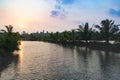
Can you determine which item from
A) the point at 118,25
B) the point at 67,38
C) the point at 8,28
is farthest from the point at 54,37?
the point at 8,28

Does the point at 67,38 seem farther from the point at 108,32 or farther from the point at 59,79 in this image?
the point at 59,79

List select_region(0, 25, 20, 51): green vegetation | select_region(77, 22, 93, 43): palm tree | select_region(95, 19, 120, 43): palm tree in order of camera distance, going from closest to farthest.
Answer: select_region(0, 25, 20, 51): green vegetation
select_region(95, 19, 120, 43): palm tree
select_region(77, 22, 93, 43): palm tree

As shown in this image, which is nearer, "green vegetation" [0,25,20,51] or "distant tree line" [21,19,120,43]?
"green vegetation" [0,25,20,51]

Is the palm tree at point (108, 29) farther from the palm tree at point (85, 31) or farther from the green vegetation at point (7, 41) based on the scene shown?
the green vegetation at point (7, 41)

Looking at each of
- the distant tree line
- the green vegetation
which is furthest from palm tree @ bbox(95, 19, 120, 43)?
the green vegetation

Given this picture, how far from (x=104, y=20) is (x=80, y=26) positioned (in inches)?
881

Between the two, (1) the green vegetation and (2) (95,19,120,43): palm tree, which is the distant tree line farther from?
(1) the green vegetation

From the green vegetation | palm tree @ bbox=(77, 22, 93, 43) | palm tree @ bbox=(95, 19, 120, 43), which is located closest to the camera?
the green vegetation

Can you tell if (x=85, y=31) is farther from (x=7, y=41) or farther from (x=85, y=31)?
(x=7, y=41)

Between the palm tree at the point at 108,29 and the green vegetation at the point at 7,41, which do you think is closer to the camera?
the green vegetation at the point at 7,41

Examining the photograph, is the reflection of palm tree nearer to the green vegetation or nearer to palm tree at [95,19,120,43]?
palm tree at [95,19,120,43]

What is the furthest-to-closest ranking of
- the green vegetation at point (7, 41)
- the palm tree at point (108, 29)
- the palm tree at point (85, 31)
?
1. the palm tree at point (85, 31)
2. the palm tree at point (108, 29)
3. the green vegetation at point (7, 41)

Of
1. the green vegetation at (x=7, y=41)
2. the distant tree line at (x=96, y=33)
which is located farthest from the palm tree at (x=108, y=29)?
the green vegetation at (x=7, y=41)

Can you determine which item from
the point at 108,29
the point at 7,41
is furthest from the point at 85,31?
the point at 7,41
